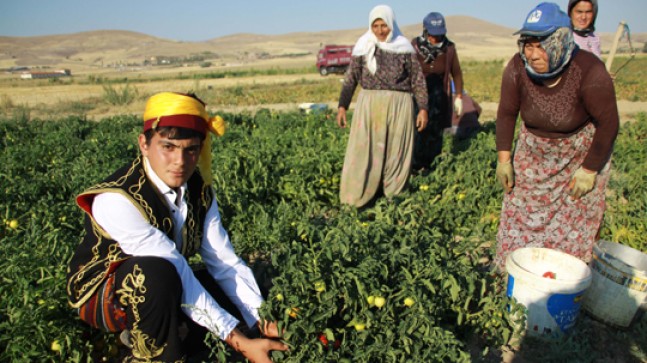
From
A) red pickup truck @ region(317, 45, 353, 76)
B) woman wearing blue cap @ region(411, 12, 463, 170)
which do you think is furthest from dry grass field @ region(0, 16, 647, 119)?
woman wearing blue cap @ region(411, 12, 463, 170)

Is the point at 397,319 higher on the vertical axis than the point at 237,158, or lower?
lower

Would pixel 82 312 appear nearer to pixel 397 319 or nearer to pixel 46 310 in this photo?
pixel 46 310

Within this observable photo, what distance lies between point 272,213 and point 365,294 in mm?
1907

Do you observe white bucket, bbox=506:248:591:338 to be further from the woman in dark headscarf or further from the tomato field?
the woman in dark headscarf

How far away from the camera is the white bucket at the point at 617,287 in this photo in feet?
7.84

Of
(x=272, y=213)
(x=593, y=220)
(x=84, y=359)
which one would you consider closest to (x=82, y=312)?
(x=84, y=359)

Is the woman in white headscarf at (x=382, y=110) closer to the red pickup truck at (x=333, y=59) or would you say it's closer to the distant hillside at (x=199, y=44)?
the red pickup truck at (x=333, y=59)

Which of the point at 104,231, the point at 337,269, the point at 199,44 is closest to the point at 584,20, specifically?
the point at 337,269

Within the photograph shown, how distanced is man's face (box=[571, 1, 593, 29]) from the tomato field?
1.37 meters

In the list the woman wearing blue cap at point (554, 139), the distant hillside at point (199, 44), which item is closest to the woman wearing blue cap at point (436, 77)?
the woman wearing blue cap at point (554, 139)

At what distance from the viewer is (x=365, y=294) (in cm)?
188

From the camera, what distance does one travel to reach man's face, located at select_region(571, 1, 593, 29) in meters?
3.14

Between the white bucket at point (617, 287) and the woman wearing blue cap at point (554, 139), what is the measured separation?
16 cm

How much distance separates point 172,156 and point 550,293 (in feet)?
6.52
